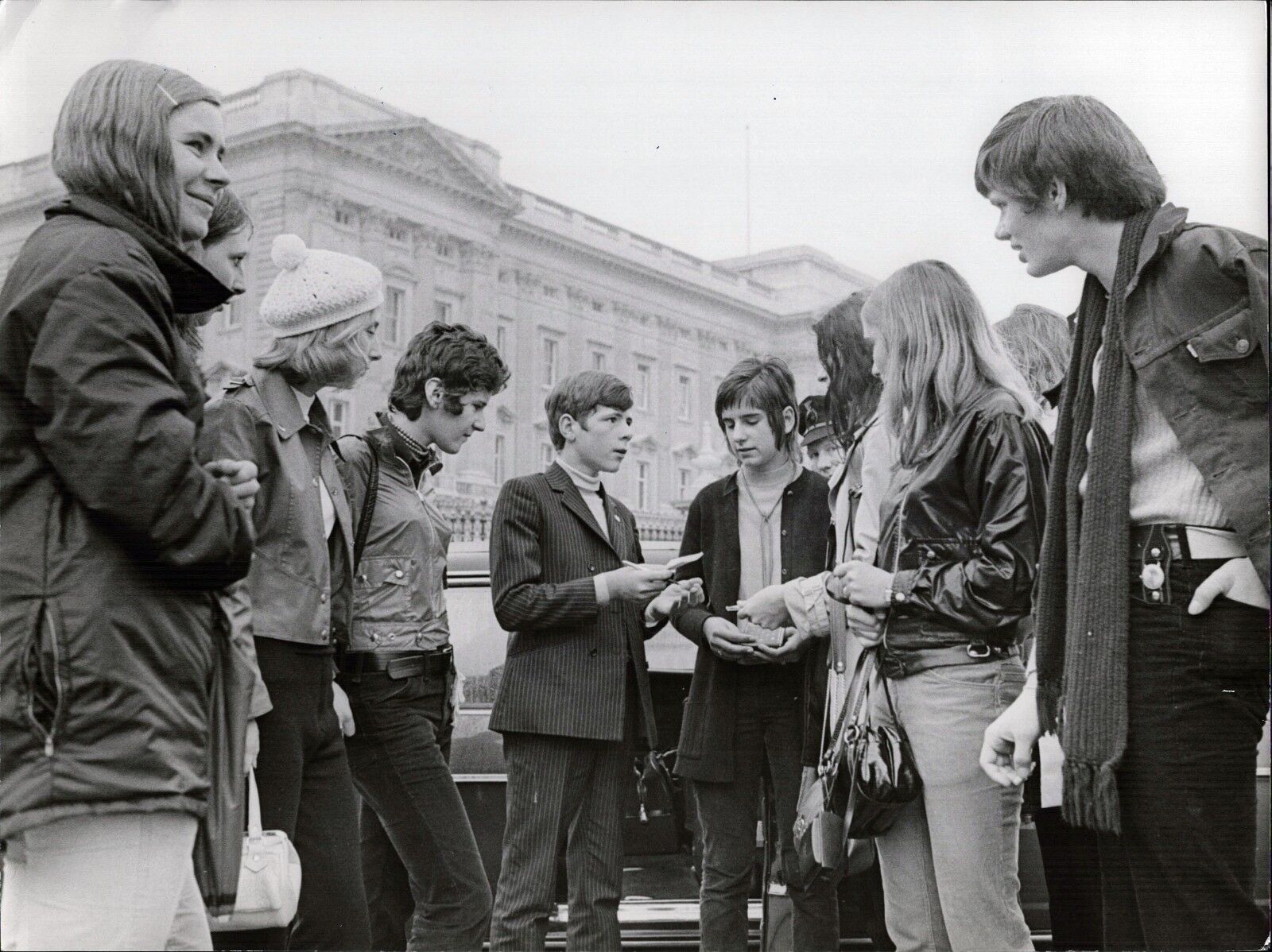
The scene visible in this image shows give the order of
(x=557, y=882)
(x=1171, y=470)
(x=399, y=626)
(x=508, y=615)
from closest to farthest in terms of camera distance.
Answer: (x=1171, y=470), (x=399, y=626), (x=508, y=615), (x=557, y=882)

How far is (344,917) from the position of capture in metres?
2.81

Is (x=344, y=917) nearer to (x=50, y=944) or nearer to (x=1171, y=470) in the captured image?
(x=50, y=944)

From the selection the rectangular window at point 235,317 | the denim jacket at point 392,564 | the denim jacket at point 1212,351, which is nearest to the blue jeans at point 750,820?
the denim jacket at point 392,564

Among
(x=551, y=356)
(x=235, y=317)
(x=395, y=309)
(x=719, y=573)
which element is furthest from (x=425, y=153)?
(x=235, y=317)

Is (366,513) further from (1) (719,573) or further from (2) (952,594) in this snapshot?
(2) (952,594)

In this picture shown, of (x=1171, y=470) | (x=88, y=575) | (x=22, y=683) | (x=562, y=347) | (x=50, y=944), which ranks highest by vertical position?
(x=562, y=347)

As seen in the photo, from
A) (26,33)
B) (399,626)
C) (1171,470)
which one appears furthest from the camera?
(399,626)

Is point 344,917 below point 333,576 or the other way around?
below

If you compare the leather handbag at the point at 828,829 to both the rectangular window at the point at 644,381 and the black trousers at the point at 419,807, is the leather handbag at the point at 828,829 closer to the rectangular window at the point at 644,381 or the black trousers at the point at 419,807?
the black trousers at the point at 419,807

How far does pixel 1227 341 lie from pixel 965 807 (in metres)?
1.09

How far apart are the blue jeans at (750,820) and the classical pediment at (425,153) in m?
2.11

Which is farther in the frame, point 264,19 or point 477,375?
point 477,375

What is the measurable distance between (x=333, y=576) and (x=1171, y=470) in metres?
1.82

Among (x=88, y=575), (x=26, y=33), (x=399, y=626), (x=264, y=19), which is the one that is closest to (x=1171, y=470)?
(x=88, y=575)
